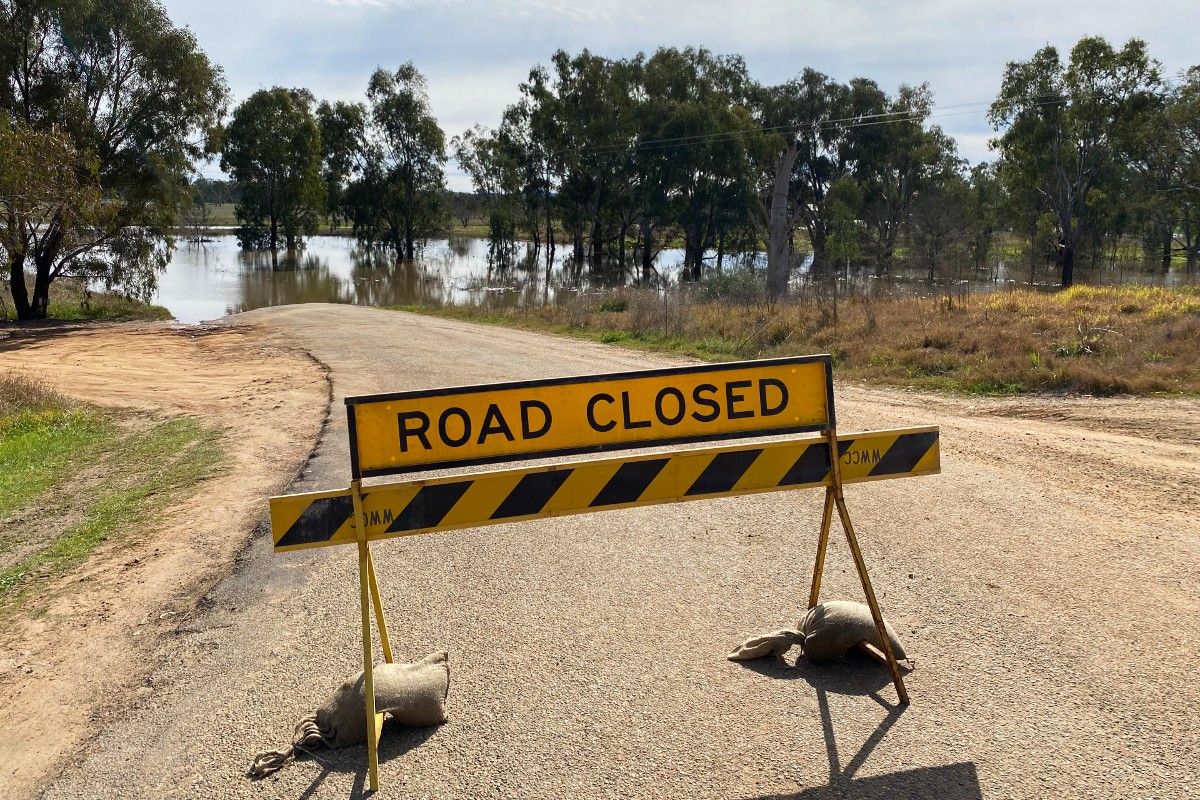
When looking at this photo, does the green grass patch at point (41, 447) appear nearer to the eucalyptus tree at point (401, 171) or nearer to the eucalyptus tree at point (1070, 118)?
the eucalyptus tree at point (1070, 118)

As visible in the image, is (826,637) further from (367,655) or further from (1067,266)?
(1067,266)

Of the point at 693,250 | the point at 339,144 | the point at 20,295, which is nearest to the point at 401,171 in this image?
the point at 339,144

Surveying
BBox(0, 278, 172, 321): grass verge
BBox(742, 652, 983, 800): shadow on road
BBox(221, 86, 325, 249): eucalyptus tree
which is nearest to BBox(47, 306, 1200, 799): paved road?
BBox(742, 652, 983, 800): shadow on road

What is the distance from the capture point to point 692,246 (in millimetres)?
61906

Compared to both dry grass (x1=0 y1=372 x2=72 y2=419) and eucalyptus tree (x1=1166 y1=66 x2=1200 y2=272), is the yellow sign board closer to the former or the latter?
dry grass (x1=0 y1=372 x2=72 y2=419)

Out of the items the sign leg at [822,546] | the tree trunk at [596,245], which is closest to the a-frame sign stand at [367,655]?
the sign leg at [822,546]

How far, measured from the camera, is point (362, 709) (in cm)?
363

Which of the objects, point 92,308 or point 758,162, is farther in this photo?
point 758,162

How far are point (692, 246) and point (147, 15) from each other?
39.2 meters

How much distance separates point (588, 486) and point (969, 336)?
12737mm

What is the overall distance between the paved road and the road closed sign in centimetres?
115

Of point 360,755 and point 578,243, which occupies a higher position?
point 578,243

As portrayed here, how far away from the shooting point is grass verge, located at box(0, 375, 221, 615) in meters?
6.58

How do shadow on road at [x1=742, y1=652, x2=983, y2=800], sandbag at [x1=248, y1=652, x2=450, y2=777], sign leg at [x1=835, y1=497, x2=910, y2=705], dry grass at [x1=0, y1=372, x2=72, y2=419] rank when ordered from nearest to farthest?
shadow on road at [x1=742, y1=652, x2=983, y2=800]
sandbag at [x1=248, y1=652, x2=450, y2=777]
sign leg at [x1=835, y1=497, x2=910, y2=705]
dry grass at [x1=0, y1=372, x2=72, y2=419]
